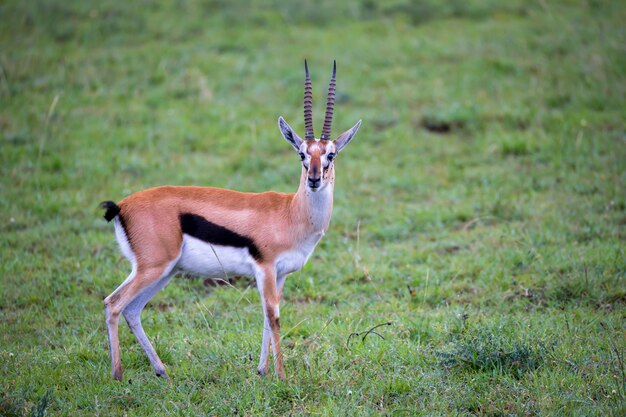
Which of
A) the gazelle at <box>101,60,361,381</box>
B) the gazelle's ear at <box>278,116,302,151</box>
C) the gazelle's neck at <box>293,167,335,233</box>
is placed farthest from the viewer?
the gazelle's ear at <box>278,116,302,151</box>

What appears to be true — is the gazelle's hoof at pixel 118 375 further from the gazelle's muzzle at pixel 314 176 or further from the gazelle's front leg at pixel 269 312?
the gazelle's muzzle at pixel 314 176

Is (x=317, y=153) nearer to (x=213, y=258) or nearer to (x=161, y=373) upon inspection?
(x=213, y=258)

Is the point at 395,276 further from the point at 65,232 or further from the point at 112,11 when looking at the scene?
the point at 112,11

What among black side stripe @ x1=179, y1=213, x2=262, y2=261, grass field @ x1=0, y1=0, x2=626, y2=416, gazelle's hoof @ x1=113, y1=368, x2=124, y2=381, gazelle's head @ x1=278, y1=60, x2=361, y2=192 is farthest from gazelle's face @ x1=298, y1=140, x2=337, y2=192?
gazelle's hoof @ x1=113, y1=368, x2=124, y2=381

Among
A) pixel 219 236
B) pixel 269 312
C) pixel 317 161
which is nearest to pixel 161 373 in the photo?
pixel 269 312

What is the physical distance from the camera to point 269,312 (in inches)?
211

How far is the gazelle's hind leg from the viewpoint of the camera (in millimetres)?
5285

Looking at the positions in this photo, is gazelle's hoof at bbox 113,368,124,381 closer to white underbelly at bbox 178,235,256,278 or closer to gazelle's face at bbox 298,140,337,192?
white underbelly at bbox 178,235,256,278

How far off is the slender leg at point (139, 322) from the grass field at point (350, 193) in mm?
163

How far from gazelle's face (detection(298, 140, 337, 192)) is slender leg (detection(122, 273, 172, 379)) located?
133 cm

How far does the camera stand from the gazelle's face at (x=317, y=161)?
17.5ft

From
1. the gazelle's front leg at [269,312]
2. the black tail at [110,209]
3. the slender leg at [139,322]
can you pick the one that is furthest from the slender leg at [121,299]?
the gazelle's front leg at [269,312]

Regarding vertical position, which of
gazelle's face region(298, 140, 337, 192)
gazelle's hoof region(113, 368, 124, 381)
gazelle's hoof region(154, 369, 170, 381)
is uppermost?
gazelle's face region(298, 140, 337, 192)

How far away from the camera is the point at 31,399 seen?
501cm
